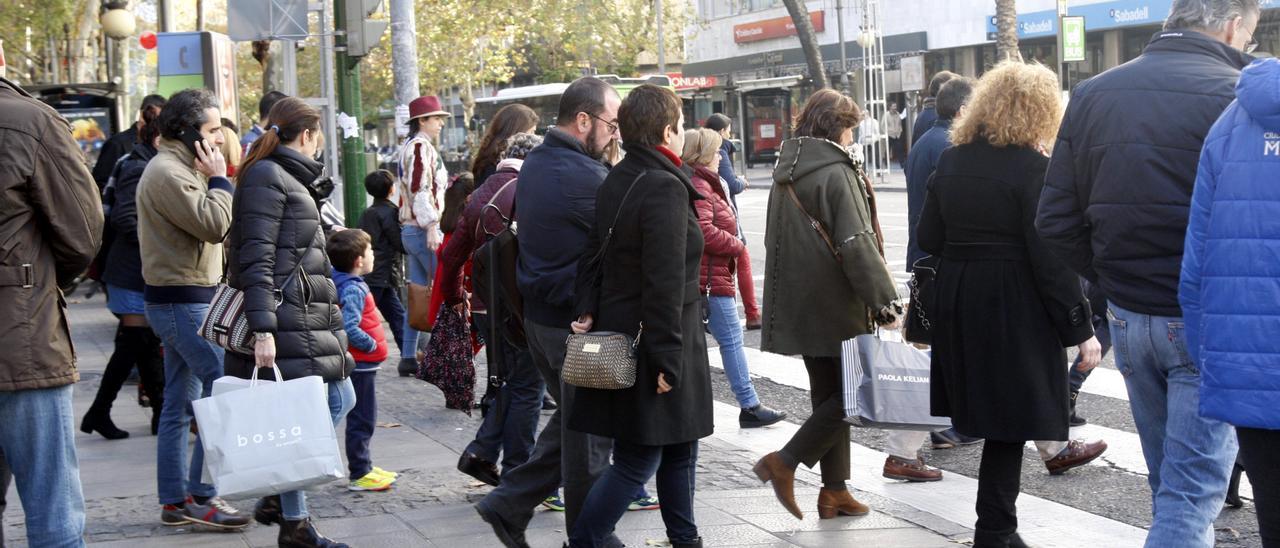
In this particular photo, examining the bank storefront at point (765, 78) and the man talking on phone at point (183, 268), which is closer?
the man talking on phone at point (183, 268)

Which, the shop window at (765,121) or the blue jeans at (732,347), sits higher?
the shop window at (765,121)

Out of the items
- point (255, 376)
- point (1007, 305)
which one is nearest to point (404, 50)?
point (255, 376)

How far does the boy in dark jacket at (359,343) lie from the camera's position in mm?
6387

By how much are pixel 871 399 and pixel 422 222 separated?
4722 millimetres

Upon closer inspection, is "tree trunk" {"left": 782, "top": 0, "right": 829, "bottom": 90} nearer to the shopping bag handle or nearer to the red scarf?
the shopping bag handle

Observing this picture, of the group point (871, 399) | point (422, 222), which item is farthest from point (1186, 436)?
point (422, 222)

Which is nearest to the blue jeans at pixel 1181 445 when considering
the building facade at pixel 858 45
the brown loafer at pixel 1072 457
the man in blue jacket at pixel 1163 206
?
the man in blue jacket at pixel 1163 206

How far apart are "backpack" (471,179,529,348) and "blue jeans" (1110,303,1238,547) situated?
226 centimetres

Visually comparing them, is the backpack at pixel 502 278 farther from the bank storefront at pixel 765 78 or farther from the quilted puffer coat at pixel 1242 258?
the bank storefront at pixel 765 78

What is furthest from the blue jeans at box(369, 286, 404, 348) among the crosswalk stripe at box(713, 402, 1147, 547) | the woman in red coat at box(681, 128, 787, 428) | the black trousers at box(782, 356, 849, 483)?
the black trousers at box(782, 356, 849, 483)

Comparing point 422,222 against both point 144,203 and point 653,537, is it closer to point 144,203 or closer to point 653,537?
point 144,203

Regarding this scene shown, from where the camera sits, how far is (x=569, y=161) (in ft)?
16.4

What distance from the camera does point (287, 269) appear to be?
5141 mm

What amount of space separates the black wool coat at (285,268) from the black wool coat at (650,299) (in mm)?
1140
